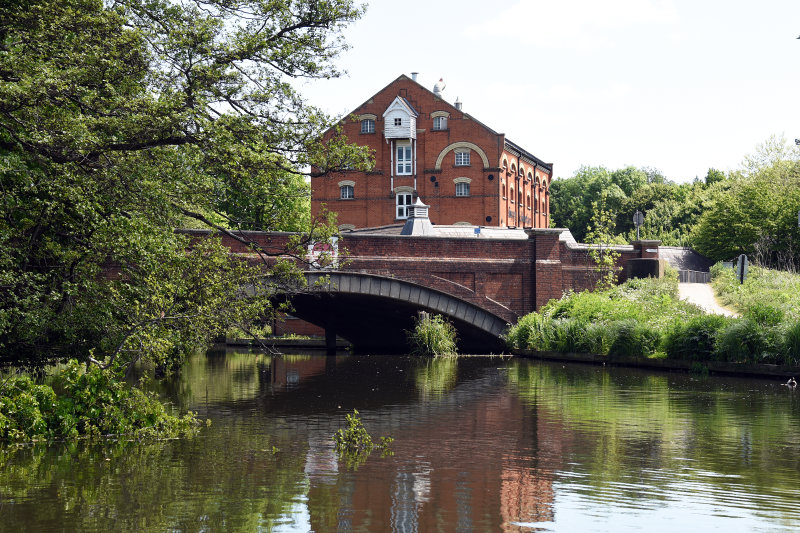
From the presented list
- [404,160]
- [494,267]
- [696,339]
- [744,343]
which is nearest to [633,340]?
[696,339]

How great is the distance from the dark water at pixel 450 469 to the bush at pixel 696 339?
4.07 metres

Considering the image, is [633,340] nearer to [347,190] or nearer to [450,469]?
[450,469]

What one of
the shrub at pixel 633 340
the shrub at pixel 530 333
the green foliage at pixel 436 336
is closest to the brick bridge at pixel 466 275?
the green foliage at pixel 436 336

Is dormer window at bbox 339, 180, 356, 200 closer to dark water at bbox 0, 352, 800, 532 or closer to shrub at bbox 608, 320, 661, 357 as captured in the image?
shrub at bbox 608, 320, 661, 357

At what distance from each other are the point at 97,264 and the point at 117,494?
7.54 m

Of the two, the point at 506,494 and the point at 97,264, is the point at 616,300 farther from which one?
the point at 506,494

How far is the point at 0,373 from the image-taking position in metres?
16.4

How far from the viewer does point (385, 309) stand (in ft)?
102

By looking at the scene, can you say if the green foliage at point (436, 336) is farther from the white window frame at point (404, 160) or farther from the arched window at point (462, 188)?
the white window frame at point (404, 160)

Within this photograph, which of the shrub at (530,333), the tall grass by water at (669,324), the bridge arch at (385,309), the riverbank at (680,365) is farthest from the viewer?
the bridge arch at (385,309)

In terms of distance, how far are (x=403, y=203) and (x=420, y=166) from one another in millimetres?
2234

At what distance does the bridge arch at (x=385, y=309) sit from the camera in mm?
27641

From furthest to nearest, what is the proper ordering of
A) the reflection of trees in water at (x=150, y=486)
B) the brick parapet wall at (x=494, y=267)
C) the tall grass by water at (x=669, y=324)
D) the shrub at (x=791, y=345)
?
the brick parapet wall at (x=494, y=267), the tall grass by water at (x=669, y=324), the shrub at (x=791, y=345), the reflection of trees in water at (x=150, y=486)

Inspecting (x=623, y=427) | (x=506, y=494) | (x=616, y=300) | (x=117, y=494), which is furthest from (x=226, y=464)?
(x=616, y=300)
